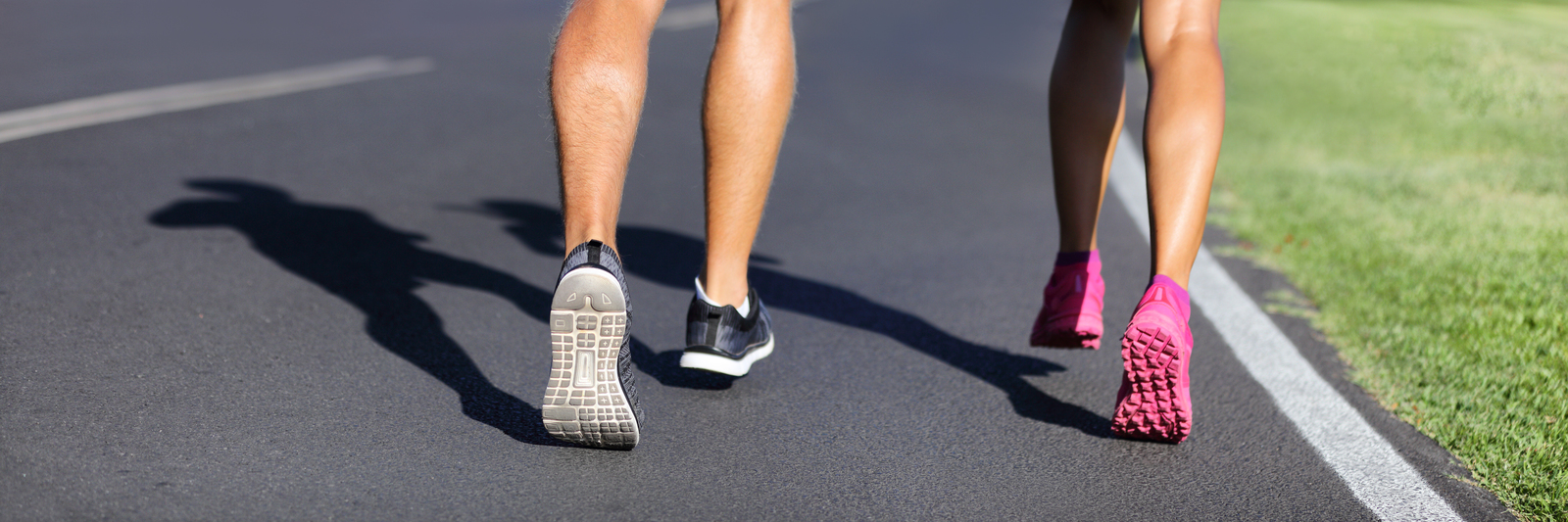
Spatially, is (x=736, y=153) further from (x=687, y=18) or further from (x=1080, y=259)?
(x=687, y=18)

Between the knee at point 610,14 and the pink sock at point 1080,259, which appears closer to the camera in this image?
the knee at point 610,14

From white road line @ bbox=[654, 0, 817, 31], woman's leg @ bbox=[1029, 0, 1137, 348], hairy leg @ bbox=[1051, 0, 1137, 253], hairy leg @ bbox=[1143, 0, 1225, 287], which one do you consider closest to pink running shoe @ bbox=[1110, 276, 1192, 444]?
hairy leg @ bbox=[1143, 0, 1225, 287]

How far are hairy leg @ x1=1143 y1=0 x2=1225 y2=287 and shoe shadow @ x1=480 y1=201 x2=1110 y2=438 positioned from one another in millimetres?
471

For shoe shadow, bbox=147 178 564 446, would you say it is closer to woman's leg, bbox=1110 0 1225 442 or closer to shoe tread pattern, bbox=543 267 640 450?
shoe tread pattern, bbox=543 267 640 450

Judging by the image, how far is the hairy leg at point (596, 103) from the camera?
242 cm

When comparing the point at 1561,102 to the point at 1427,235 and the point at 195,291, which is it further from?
the point at 195,291

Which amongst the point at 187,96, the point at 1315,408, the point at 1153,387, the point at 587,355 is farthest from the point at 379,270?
the point at 187,96

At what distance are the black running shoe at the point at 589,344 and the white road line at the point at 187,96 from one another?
4309 mm

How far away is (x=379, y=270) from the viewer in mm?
3908

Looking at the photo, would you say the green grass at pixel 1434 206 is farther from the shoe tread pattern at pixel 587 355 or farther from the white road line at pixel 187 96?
the white road line at pixel 187 96

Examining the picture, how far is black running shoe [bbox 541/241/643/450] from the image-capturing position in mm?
2299

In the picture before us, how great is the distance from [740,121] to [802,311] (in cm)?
105

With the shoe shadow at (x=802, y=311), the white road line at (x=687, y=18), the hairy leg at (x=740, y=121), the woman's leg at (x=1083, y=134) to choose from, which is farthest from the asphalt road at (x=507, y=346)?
the white road line at (x=687, y=18)

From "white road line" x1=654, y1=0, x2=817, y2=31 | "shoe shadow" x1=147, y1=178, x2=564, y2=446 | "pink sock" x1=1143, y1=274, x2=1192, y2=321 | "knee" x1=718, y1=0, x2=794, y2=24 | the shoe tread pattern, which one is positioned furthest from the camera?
"white road line" x1=654, y1=0, x2=817, y2=31
